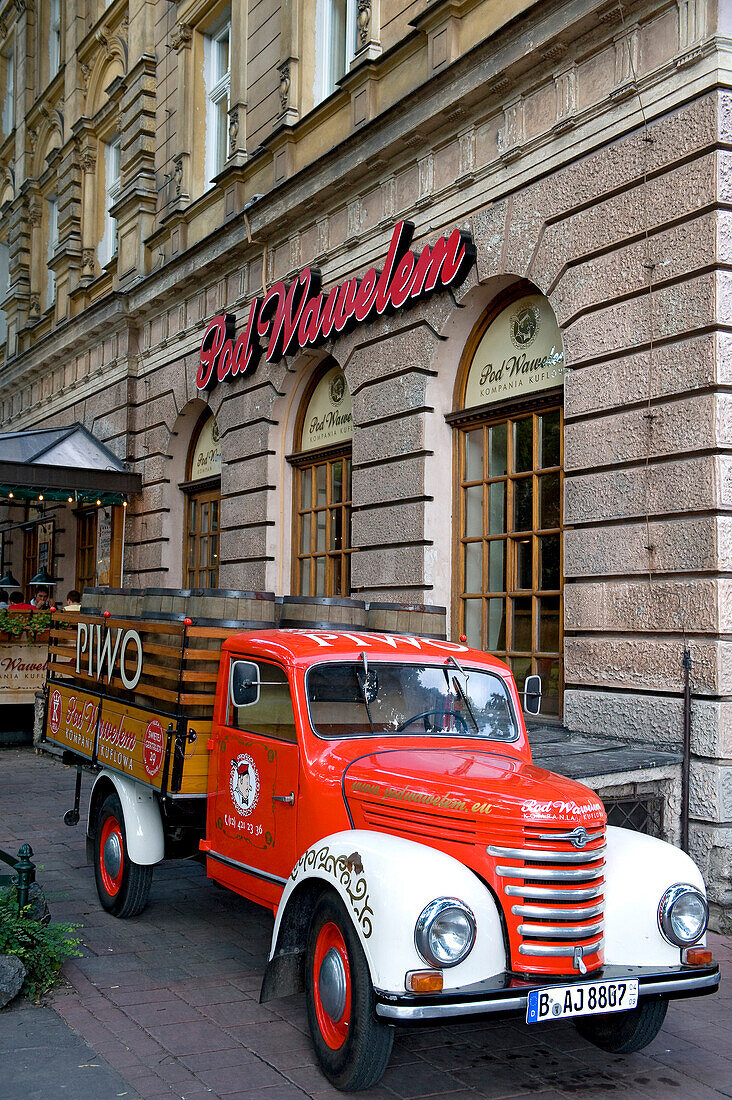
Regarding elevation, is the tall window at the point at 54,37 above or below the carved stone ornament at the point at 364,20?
above

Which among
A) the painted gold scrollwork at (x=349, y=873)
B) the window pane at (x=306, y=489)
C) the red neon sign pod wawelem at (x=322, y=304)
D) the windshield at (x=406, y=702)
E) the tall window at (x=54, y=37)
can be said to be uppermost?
the tall window at (x=54, y=37)

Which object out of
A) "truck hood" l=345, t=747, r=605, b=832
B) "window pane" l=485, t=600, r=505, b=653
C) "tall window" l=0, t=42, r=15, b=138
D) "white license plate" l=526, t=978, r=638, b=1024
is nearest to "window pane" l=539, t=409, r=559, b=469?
"window pane" l=485, t=600, r=505, b=653

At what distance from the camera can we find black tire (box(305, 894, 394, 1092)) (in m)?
4.09

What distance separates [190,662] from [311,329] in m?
6.36

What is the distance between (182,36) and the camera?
15.4 metres

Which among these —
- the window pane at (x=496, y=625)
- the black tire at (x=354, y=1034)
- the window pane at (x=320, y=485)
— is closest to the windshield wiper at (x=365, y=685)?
the black tire at (x=354, y=1034)

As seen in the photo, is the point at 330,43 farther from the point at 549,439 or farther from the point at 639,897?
the point at 639,897

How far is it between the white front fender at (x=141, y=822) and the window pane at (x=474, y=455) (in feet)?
15.0

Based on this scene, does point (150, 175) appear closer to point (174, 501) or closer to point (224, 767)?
point (174, 501)

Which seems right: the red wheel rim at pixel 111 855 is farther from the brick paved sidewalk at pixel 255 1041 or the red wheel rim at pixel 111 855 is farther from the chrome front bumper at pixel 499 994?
the chrome front bumper at pixel 499 994

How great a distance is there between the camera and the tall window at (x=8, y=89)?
81.9 feet

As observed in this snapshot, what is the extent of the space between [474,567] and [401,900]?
595 centimetres

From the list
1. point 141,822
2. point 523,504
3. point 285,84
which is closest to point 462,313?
point 523,504

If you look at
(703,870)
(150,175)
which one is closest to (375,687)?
(703,870)
